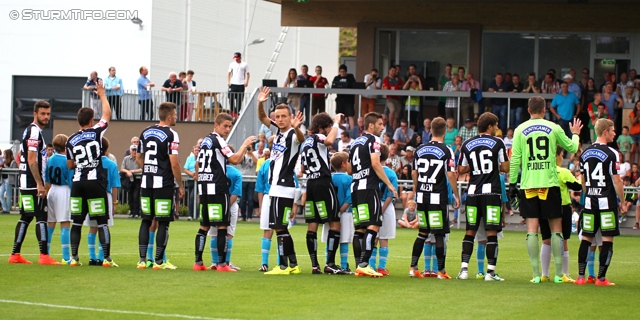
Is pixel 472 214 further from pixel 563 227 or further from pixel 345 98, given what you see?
pixel 345 98

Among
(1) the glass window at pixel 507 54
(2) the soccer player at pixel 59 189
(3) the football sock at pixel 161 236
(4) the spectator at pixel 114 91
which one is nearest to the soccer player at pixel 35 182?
(2) the soccer player at pixel 59 189

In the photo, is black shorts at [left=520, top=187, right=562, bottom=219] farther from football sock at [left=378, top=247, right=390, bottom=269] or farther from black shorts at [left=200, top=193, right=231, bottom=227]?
black shorts at [left=200, top=193, right=231, bottom=227]

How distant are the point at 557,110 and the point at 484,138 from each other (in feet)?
53.6

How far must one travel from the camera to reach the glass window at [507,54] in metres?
33.2

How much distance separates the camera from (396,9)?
1303 inches

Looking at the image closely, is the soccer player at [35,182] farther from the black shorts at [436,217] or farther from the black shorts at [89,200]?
the black shorts at [436,217]

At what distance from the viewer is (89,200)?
13.9 metres

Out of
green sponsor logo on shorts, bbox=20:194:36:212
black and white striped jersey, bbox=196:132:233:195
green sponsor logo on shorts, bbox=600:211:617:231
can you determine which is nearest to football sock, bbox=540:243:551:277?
green sponsor logo on shorts, bbox=600:211:617:231

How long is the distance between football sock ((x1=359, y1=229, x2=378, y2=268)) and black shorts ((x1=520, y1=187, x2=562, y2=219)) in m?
2.01

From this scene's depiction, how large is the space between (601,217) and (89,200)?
694cm

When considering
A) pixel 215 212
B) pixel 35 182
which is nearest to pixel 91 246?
pixel 35 182

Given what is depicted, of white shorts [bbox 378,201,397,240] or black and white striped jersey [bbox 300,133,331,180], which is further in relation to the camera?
white shorts [bbox 378,201,397,240]

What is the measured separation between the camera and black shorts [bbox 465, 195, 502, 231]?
13016 mm

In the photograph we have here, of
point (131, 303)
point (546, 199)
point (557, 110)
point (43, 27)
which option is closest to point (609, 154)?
point (546, 199)
